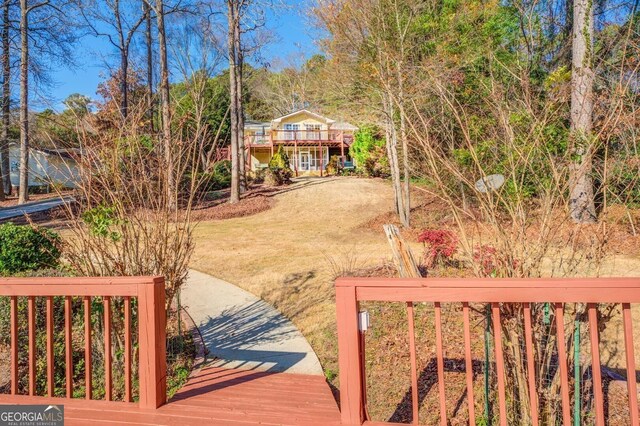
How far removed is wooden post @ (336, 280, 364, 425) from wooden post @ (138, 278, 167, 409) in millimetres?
1200

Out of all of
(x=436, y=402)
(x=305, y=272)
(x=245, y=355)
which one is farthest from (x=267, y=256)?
(x=436, y=402)

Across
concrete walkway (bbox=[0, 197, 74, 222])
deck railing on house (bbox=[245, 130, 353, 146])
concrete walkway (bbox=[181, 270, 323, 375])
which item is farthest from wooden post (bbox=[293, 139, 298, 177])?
concrete walkway (bbox=[181, 270, 323, 375])

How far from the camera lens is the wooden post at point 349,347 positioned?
2266 millimetres

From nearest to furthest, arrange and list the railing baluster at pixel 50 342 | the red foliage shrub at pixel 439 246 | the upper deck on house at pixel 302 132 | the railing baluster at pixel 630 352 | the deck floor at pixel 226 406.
→ the railing baluster at pixel 630 352
the deck floor at pixel 226 406
the railing baluster at pixel 50 342
the red foliage shrub at pixel 439 246
the upper deck on house at pixel 302 132

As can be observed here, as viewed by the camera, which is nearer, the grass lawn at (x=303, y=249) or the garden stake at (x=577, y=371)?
the garden stake at (x=577, y=371)

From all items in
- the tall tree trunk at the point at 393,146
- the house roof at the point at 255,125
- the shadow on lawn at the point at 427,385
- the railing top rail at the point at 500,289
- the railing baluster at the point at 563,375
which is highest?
the house roof at the point at 255,125

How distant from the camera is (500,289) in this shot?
84.2 inches

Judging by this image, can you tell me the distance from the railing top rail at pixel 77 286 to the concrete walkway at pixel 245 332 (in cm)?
162

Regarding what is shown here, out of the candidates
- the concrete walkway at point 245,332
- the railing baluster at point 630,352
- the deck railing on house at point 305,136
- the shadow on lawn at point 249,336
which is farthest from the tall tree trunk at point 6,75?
the railing baluster at point 630,352

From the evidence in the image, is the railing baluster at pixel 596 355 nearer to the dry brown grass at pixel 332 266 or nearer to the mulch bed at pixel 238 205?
the dry brown grass at pixel 332 266

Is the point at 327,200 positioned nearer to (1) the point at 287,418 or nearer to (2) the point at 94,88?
(1) the point at 287,418

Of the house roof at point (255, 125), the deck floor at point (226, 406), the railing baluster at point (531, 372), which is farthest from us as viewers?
the house roof at point (255, 125)

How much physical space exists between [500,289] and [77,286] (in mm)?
2629

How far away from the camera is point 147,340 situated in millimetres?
2551
